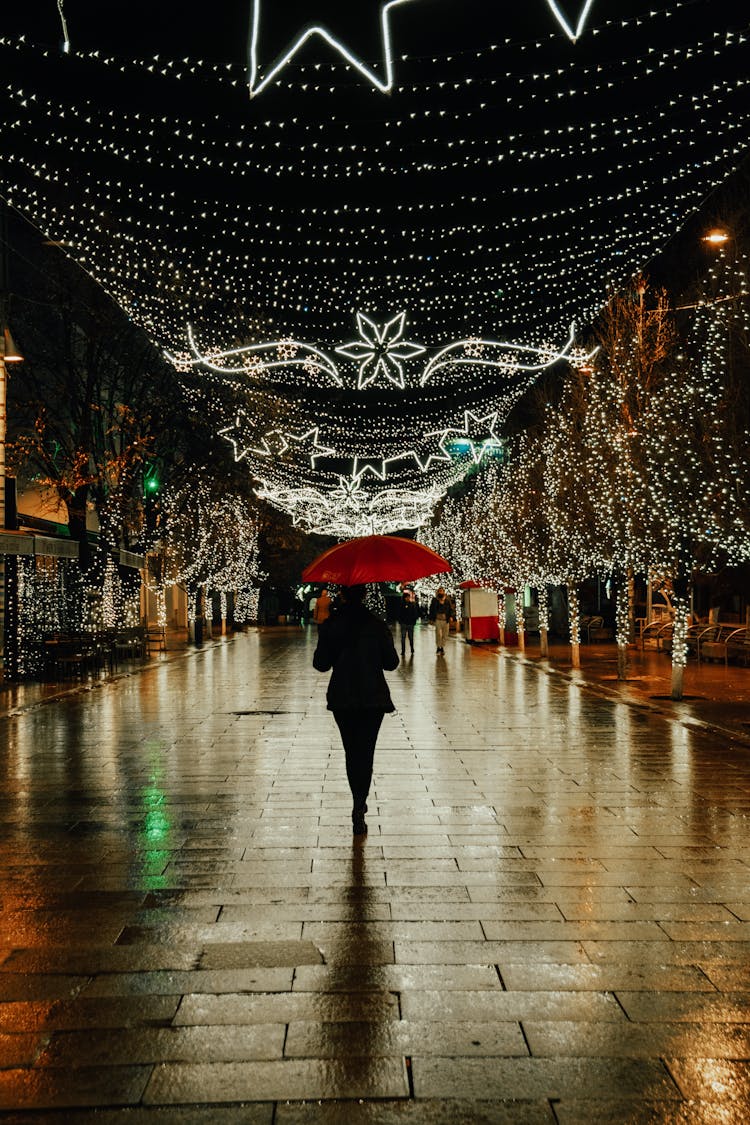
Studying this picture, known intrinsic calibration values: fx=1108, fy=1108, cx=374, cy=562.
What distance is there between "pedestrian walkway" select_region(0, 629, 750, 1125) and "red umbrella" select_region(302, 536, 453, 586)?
6.26 feet

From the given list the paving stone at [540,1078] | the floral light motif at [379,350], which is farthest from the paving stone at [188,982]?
the floral light motif at [379,350]

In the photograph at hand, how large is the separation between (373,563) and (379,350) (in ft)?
41.6

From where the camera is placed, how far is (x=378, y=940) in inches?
224

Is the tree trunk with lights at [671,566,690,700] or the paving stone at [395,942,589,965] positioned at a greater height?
the tree trunk with lights at [671,566,690,700]

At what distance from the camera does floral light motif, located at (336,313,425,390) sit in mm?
20484

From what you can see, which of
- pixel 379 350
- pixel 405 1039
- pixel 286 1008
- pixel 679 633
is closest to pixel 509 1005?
pixel 405 1039

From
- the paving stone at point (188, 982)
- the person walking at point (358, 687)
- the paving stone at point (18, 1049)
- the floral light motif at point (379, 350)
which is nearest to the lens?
the paving stone at point (18, 1049)

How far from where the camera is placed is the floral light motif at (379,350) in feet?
67.2

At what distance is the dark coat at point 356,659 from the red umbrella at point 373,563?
394 mm

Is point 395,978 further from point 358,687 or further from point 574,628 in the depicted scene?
point 574,628

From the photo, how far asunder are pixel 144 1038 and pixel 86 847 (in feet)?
11.7

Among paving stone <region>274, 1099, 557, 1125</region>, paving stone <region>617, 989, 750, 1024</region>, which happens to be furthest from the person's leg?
paving stone <region>274, 1099, 557, 1125</region>

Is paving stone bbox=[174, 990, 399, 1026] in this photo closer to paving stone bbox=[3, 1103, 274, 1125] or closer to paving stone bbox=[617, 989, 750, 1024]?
paving stone bbox=[3, 1103, 274, 1125]

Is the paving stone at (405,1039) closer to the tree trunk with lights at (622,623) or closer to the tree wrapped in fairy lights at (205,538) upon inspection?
the tree trunk with lights at (622,623)
